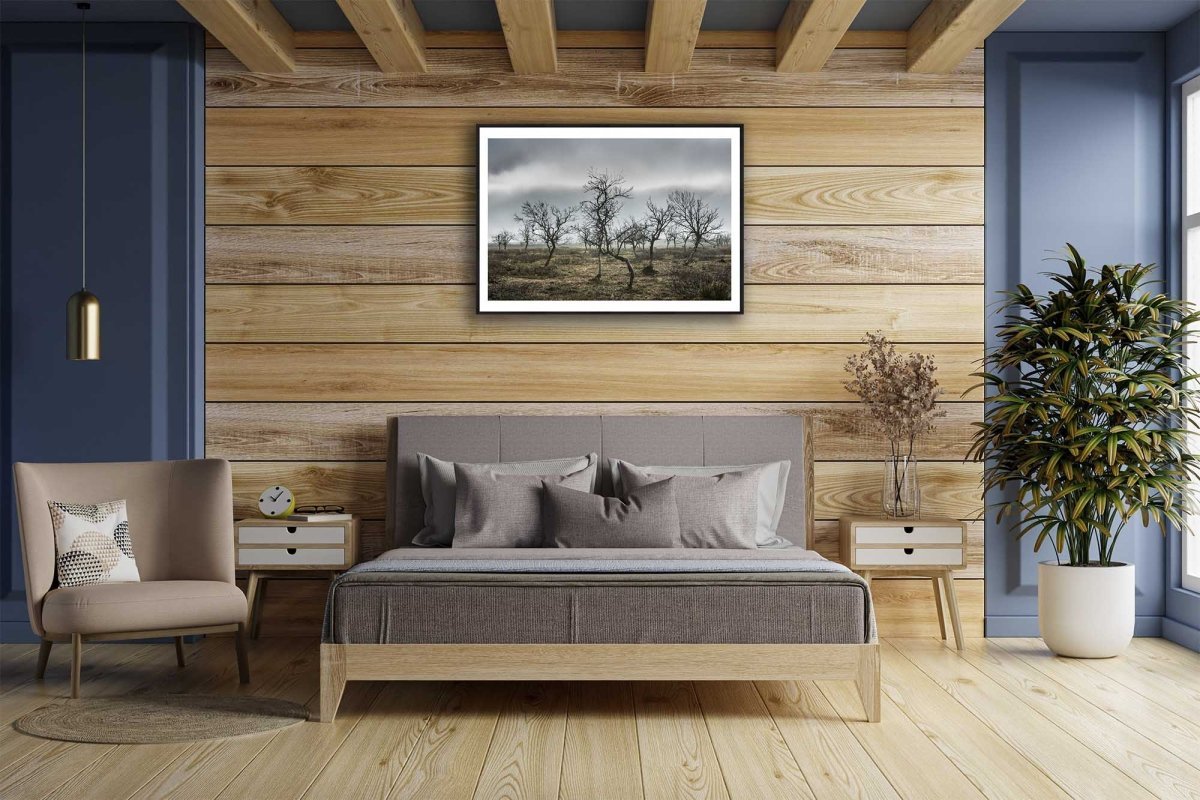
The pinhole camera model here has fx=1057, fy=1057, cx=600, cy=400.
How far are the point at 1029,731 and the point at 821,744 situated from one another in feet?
2.20

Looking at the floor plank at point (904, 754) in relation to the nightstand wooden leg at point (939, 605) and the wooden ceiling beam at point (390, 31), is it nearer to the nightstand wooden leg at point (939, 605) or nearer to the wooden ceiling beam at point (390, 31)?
the nightstand wooden leg at point (939, 605)

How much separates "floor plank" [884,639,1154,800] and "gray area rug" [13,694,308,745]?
2.19 m

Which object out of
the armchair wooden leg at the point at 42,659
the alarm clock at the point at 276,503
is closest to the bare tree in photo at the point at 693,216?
the alarm clock at the point at 276,503

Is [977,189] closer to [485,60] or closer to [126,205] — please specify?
[485,60]

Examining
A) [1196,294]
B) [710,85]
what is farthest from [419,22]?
[1196,294]

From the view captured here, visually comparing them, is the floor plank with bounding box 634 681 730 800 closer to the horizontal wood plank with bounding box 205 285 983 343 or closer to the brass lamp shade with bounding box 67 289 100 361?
the horizontal wood plank with bounding box 205 285 983 343

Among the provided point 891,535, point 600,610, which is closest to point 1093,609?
point 891,535

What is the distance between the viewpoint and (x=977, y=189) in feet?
15.3

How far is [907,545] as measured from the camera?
4.27 meters

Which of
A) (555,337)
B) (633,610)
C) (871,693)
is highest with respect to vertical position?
(555,337)

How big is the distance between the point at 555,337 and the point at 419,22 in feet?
4.79

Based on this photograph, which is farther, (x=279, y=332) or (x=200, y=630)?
(x=279, y=332)

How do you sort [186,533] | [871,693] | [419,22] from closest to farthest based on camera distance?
[871,693] → [186,533] → [419,22]

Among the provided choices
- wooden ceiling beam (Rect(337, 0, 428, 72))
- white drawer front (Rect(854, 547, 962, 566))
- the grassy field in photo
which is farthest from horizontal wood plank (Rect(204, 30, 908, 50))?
white drawer front (Rect(854, 547, 962, 566))
